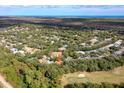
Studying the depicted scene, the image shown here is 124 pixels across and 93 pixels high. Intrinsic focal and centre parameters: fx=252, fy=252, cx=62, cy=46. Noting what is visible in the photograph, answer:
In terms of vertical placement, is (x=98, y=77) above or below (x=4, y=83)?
above

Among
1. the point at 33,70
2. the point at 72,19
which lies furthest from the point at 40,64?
the point at 72,19

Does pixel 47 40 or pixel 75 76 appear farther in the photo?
pixel 47 40

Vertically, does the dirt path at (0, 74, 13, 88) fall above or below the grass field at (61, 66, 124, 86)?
below

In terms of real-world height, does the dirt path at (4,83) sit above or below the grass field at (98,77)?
below

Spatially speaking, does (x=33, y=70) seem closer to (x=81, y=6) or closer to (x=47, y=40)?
(x=47, y=40)
